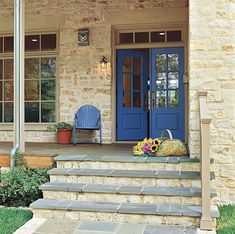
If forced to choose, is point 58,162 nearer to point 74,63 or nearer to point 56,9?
point 74,63

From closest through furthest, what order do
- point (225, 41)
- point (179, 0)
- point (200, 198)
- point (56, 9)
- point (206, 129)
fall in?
point (206, 129) < point (200, 198) < point (225, 41) < point (179, 0) < point (56, 9)

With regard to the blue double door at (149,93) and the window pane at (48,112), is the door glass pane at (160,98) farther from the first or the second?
the window pane at (48,112)

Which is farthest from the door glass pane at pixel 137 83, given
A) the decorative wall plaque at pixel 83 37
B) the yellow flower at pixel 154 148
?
the yellow flower at pixel 154 148

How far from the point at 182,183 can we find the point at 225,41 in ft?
5.99

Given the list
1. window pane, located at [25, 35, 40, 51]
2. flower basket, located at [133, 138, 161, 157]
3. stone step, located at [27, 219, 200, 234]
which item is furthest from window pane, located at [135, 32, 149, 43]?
stone step, located at [27, 219, 200, 234]

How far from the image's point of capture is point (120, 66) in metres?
7.35

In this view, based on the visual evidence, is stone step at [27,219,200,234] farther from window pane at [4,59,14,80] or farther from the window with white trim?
window pane at [4,59,14,80]

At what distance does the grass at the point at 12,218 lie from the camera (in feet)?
12.2

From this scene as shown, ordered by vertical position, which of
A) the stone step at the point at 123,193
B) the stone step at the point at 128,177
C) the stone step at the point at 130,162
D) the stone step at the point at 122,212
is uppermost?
the stone step at the point at 130,162

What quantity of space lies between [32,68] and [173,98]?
295 centimetres

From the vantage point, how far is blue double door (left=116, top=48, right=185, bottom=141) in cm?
712

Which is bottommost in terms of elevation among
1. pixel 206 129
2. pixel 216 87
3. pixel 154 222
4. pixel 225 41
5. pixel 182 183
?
pixel 154 222

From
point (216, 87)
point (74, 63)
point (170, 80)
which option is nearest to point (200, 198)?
point (216, 87)

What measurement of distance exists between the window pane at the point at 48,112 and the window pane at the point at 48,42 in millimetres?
1135
